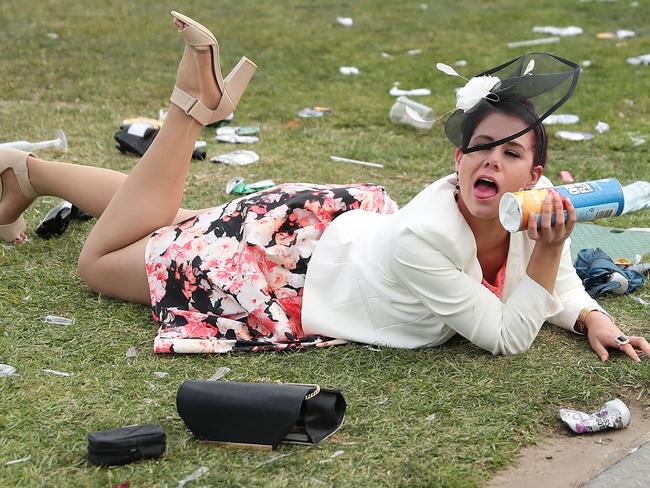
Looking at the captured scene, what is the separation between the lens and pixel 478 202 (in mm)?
3295

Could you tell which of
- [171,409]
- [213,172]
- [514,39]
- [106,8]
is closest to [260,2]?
[106,8]

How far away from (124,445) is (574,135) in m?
4.99

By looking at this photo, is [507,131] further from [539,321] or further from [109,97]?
[109,97]

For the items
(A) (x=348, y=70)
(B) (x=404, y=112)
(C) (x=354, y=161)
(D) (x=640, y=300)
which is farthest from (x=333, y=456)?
(A) (x=348, y=70)

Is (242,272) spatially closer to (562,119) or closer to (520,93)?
(520,93)

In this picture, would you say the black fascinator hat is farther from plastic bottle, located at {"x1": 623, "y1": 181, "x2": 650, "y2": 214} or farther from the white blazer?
plastic bottle, located at {"x1": 623, "y1": 181, "x2": 650, "y2": 214}

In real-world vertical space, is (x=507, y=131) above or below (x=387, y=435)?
above

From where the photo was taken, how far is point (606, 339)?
361cm

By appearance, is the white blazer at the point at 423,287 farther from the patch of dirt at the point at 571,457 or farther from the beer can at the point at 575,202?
the patch of dirt at the point at 571,457

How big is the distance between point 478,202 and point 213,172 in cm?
315

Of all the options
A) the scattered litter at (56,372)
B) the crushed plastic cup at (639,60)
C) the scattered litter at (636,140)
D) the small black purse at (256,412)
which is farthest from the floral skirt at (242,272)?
the crushed plastic cup at (639,60)

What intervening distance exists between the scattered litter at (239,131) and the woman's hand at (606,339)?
3.88 m

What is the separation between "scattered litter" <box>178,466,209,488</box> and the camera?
2717mm

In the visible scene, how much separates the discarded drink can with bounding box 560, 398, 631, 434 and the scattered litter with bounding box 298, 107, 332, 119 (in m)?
4.82
